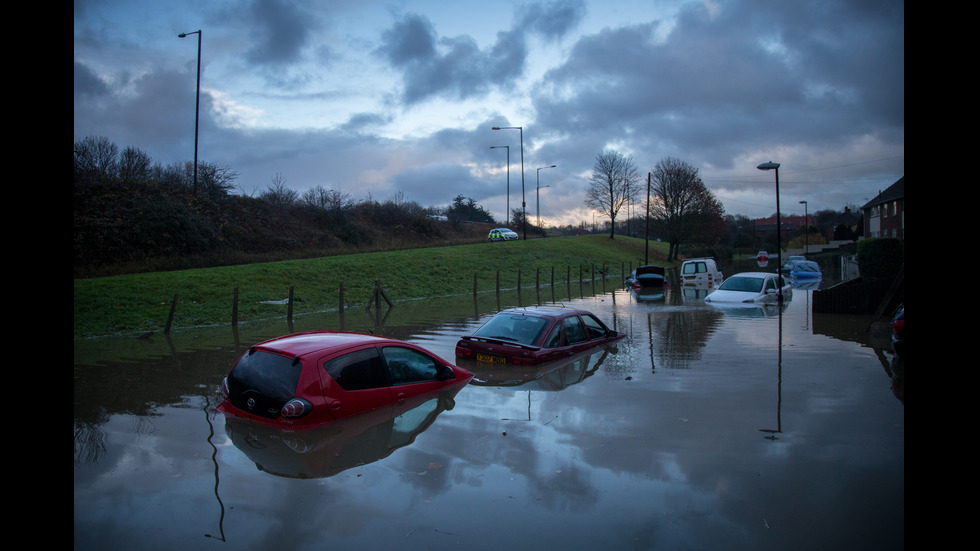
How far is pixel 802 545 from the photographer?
4.49 metres

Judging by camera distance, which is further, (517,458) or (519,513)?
(517,458)

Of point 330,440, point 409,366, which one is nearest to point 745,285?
point 409,366

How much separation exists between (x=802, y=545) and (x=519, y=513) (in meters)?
2.23

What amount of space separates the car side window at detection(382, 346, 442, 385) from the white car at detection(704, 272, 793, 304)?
16.6 metres

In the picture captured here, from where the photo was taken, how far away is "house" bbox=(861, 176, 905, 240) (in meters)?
49.8

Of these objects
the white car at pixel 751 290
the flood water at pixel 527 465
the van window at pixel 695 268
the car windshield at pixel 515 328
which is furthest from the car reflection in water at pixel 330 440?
the van window at pixel 695 268

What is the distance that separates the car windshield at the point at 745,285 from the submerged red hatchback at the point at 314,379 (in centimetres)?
1846

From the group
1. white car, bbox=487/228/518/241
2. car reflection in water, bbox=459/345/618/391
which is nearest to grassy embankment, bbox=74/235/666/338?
car reflection in water, bbox=459/345/618/391

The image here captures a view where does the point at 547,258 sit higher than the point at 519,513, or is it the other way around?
the point at 547,258

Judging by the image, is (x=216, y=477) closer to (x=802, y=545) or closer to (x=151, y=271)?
(x=802, y=545)

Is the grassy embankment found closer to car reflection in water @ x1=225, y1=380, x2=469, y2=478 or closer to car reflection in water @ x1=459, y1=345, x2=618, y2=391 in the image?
car reflection in water @ x1=459, y1=345, x2=618, y2=391

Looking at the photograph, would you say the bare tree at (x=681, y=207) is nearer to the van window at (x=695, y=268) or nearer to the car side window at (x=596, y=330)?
the van window at (x=695, y=268)
